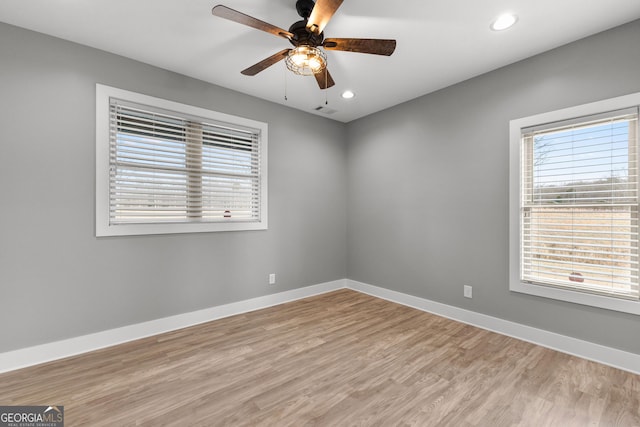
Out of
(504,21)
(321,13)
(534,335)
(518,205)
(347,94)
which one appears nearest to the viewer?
(321,13)

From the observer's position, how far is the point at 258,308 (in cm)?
366

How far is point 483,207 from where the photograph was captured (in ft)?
10.2

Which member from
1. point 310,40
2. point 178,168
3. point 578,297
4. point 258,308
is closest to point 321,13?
point 310,40

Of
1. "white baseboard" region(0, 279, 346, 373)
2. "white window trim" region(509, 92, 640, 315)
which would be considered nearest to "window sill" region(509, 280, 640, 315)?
"white window trim" region(509, 92, 640, 315)

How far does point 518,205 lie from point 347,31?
232 centimetres

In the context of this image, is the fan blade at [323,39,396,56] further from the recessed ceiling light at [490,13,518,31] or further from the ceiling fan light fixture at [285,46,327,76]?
the recessed ceiling light at [490,13,518,31]

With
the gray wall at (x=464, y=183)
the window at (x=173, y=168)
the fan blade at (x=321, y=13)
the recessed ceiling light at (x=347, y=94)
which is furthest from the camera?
the recessed ceiling light at (x=347, y=94)

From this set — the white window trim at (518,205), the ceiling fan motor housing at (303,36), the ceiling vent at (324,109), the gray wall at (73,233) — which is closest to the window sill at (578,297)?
the white window trim at (518,205)

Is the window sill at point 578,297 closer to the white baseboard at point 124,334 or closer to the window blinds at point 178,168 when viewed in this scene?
the white baseboard at point 124,334

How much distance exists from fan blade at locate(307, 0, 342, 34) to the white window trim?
220cm

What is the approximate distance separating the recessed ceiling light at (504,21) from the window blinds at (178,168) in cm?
268

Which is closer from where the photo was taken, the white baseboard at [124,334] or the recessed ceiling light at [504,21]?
the recessed ceiling light at [504,21]

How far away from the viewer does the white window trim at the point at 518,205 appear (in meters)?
2.27

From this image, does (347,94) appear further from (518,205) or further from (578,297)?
(578,297)
